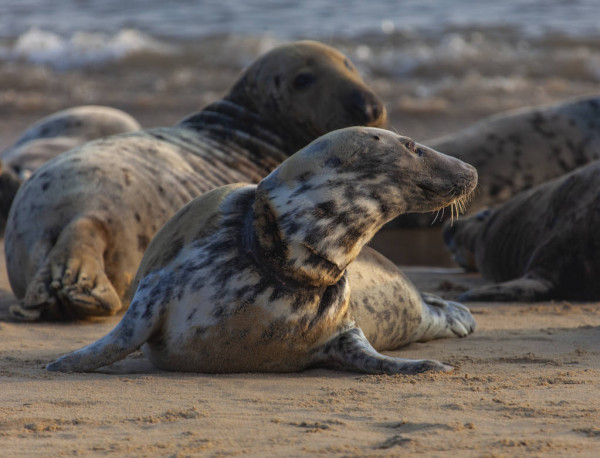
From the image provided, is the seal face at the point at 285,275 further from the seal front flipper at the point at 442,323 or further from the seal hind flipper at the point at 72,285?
the seal hind flipper at the point at 72,285

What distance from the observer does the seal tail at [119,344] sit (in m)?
3.73

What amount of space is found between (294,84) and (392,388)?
320cm

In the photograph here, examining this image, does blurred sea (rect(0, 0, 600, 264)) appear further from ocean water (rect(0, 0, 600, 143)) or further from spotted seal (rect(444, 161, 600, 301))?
spotted seal (rect(444, 161, 600, 301))

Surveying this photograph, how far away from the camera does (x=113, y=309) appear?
5020 millimetres

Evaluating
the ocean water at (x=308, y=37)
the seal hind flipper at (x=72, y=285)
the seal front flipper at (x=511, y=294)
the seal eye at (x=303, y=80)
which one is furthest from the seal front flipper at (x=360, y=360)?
the ocean water at (x=308, y=37)

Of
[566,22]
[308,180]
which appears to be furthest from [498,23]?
[308,180]

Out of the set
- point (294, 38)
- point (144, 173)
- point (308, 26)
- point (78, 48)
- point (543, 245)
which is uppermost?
point (308, 26)

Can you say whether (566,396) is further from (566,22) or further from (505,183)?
(566,22)

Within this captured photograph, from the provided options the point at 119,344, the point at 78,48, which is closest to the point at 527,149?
the point at 119,344

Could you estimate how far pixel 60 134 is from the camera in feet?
30.4

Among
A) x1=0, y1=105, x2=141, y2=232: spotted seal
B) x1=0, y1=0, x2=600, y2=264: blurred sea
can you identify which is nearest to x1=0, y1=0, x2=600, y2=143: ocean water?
x1=0, y1=0, x2=600, y2=264: blurred sea

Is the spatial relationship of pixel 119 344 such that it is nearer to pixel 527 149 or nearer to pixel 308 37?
pixel 527 149

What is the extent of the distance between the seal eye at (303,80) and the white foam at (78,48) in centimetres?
1169

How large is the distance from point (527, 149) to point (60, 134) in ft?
13.3
